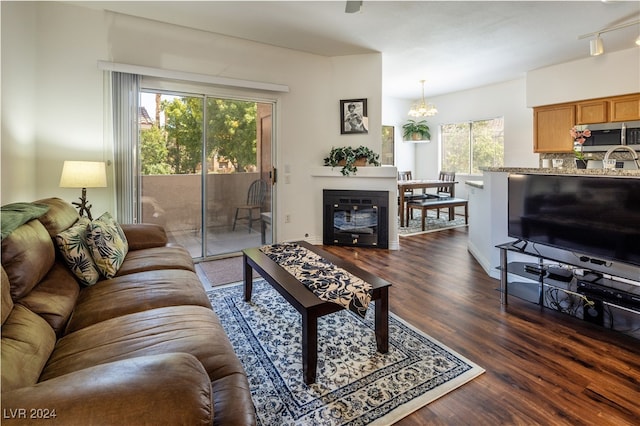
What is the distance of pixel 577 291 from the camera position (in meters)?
2.36

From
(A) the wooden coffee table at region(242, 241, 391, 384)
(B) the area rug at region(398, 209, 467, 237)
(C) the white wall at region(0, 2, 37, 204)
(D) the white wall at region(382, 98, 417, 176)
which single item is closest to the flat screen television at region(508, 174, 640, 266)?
(A) the wooden coffee table at region(242, 241, 391, 384)

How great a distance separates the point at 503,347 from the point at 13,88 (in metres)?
4.32

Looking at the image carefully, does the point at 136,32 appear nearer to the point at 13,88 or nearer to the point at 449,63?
the point at 13,88

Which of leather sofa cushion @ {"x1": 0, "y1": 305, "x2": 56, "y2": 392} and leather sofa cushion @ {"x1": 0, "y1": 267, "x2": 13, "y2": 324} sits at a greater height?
leather sofa cushion @ {"x1": 0, "y1": 267, "x2": 13, "y2": 324}

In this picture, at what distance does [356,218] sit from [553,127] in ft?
13.1

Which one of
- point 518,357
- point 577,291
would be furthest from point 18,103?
point 577,291

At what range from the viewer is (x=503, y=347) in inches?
84.0

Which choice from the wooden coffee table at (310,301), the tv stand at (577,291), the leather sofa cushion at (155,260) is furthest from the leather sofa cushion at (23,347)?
the tv stand at (577,291)

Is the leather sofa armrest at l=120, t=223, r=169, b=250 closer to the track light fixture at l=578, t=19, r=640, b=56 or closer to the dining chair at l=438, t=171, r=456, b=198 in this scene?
the track light fixture at l=578, t=19, r=640, b=56

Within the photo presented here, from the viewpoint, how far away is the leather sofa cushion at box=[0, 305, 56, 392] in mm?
966

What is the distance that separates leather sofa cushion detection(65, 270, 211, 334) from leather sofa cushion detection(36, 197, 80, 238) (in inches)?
15.7

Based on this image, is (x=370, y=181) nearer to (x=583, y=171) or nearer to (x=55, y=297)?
(x=583, y=171)

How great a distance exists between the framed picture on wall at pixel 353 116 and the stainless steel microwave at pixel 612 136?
12.2ft

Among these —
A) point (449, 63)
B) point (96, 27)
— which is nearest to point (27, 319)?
point (96, 27)
